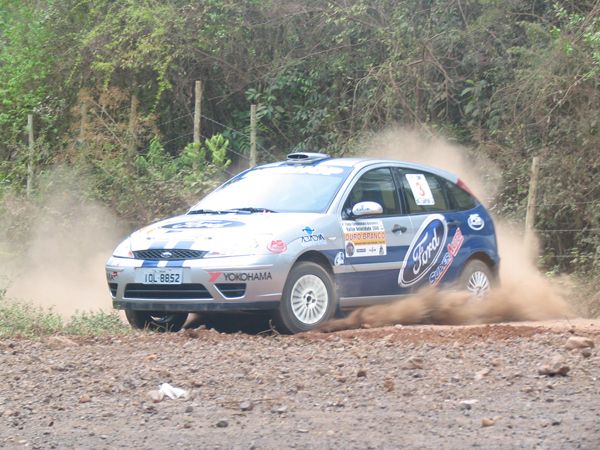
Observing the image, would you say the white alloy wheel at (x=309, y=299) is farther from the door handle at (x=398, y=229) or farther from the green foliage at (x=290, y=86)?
the green foliage at (x=290, y=86)

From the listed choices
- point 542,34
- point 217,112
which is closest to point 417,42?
point 542,34

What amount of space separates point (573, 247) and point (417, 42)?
4810 mm

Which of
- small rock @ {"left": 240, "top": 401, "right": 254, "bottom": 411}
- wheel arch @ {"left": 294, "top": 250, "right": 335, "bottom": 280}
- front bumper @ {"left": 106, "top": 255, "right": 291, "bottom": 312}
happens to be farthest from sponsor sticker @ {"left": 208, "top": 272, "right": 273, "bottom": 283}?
small rock @ {"left": 240, "top": 401, "right": 254, "bottom": 411}

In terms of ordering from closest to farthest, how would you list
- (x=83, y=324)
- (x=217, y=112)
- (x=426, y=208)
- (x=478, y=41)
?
(x=83, y=324)
(x=426, y=208)
(x=478, y=41)
(x=217, y=112)

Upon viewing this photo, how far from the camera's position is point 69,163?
64.7 feet

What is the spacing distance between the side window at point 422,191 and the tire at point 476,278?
65 centimetres

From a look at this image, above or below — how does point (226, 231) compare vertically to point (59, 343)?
above

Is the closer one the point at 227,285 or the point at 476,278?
the point at 227,285

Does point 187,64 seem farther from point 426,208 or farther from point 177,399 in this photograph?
point 177,399

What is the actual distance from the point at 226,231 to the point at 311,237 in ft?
2.44

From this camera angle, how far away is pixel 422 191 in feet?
36.9

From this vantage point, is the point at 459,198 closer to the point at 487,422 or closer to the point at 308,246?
the point at 308,246

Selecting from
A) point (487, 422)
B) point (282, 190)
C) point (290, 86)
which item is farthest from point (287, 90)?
point (487, 422)

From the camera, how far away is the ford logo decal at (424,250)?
10656 millimetres
